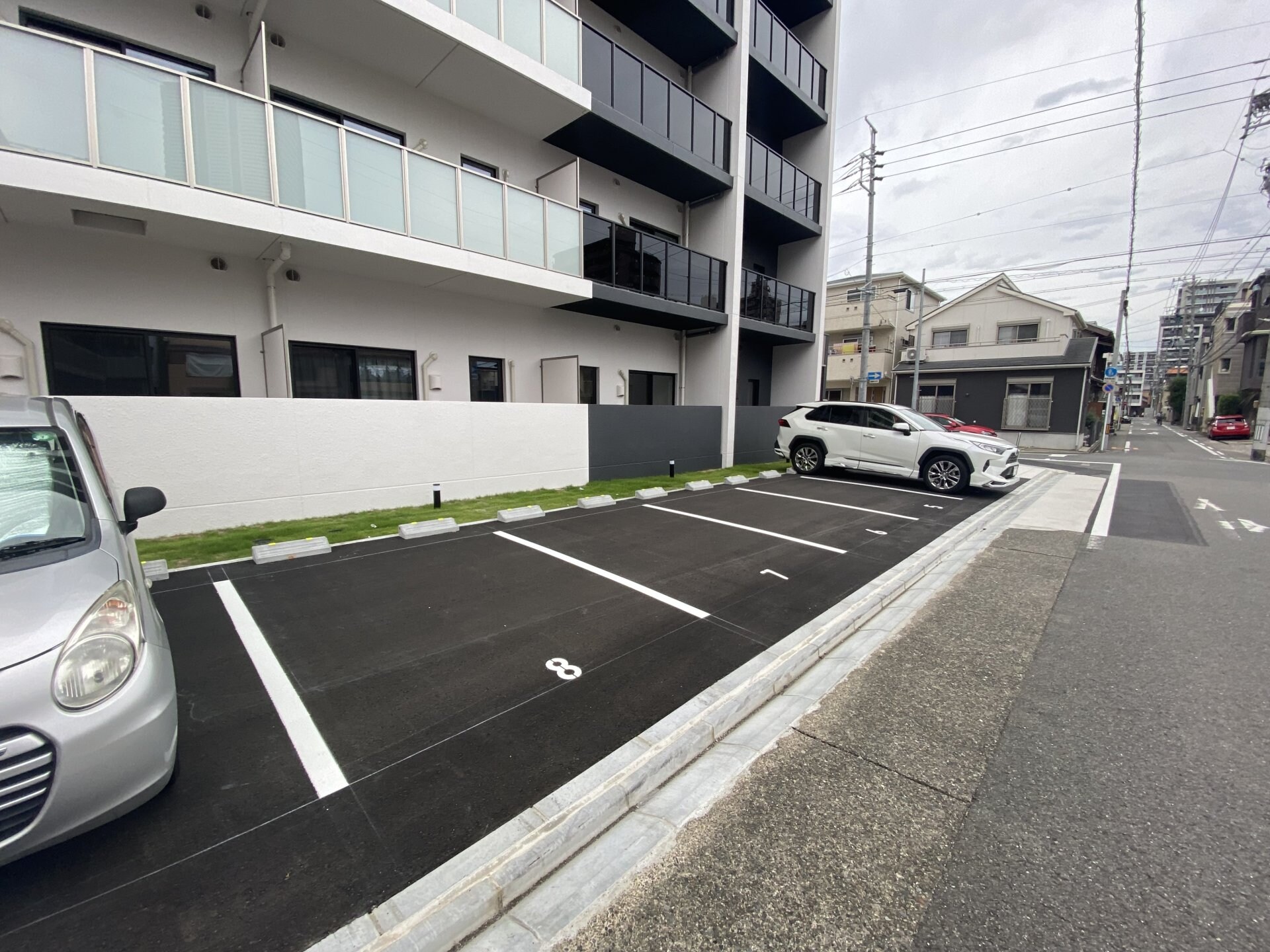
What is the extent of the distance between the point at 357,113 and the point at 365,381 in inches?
169

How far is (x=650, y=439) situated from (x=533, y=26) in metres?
7.71

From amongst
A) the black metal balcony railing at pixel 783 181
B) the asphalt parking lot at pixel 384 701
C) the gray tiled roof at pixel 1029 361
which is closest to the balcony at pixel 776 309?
the black metal balcony railing at pixel 783 181

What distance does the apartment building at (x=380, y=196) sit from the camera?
5.80 m

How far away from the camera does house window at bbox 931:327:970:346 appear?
2842 centimetres

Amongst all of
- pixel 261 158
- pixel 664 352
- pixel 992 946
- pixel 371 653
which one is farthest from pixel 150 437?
pixel 664 352

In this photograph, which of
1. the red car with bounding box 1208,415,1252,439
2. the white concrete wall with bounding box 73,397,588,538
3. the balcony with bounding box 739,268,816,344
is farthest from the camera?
the red car with bounding box 1208,415,1252,439

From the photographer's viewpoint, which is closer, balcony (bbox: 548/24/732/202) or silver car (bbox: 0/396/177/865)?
silver car (bbox: 0/396/177/865)

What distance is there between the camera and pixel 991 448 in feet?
31.7

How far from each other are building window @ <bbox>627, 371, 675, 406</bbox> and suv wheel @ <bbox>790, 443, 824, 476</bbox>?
3.74 meters

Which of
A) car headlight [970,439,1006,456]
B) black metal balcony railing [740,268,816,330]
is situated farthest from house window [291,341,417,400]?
car headlight [970,439,1006,456]

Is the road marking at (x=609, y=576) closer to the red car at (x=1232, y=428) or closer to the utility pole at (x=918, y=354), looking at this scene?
the utility pole at (x=918, y=354)

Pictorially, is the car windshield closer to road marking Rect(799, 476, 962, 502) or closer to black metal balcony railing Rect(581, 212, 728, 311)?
black metal balcony railing Rect(581, 212, 728, 311)

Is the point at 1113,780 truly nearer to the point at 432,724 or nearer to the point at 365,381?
the point at 432,724

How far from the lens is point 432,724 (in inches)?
115
